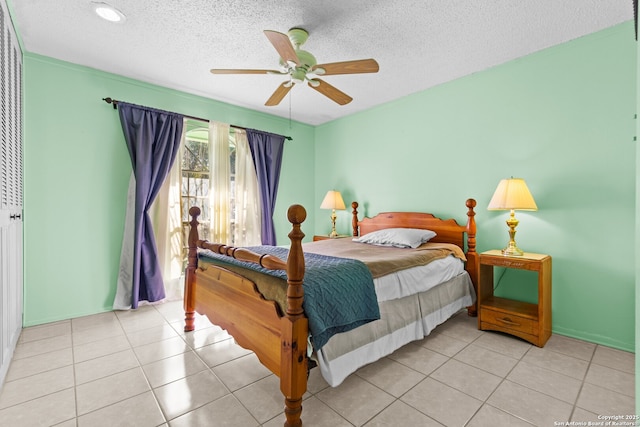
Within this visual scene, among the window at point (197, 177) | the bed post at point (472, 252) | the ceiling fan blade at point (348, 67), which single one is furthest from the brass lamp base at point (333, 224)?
the ceiling fan blade at point (348, 67)

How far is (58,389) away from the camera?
1864mm

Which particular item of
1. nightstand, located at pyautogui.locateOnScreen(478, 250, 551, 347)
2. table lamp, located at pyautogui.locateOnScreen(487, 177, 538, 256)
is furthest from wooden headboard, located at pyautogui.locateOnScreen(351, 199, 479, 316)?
table lamp, located at pyautogui.locateOnScreen(487, 177, 538, 256)

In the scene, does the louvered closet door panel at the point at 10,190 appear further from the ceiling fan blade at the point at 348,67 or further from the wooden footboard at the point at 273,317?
the ceiling fan blade at the point at 348,67

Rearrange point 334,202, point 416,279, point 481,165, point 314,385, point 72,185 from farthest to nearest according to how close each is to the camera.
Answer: point 334,202, point 481,165, point 72,185, point 416,279, point 314,385

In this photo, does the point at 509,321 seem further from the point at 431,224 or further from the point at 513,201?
the point at 431,224

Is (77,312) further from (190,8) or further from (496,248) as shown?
(496,248)

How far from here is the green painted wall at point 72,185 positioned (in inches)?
112

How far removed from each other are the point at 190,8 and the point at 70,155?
2.05m

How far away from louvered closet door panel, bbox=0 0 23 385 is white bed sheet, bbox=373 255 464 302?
2537 millimetres

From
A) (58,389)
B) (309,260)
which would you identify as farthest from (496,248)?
(58,389)

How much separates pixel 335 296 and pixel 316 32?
214cm

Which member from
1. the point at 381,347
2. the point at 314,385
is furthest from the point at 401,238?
the point at 314,385

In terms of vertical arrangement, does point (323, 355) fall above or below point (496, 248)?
below

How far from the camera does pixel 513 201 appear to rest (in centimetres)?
255
